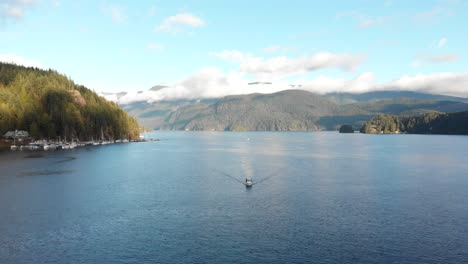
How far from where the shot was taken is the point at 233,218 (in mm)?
77250

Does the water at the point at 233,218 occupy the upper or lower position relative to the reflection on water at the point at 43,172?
lower

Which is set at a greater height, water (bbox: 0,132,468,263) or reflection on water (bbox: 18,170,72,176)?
reflection on water (bbox: 18,170,72,176)

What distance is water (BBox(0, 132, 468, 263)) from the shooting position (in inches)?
2281

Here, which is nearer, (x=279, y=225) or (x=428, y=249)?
(x=428, y=249)

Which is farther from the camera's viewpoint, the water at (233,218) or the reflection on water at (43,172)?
the reflection on water at (43,172)

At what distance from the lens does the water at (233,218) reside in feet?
190

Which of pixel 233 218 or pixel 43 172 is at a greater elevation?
pixel 43 172

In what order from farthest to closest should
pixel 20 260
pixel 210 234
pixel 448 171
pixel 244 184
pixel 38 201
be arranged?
pixel 448 171 < pixel 244 184 < pixel 38 201 < pixel 210 234 < pixel 20 260

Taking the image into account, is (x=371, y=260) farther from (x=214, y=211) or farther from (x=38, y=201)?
(x=38, y=201)

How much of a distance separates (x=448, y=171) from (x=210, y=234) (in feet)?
385

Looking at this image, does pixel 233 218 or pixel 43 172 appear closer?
pixel 233 218

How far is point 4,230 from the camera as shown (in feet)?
225

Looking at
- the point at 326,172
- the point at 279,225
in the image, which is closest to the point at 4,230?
the point at 279,225

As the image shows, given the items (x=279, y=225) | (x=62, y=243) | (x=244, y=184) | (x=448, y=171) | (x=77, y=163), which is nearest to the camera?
(x=62, y=243)
